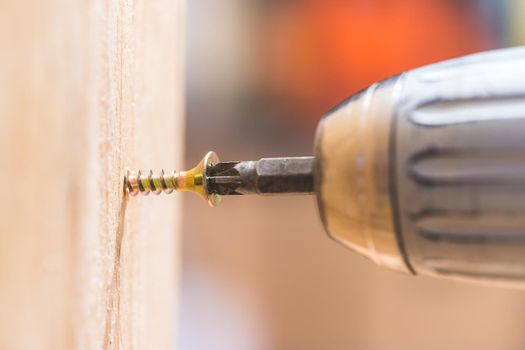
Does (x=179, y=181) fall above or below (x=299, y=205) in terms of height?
above

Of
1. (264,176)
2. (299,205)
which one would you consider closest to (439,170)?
(264,176)

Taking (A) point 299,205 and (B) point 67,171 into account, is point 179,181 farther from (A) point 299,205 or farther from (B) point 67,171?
(A) point 299,205

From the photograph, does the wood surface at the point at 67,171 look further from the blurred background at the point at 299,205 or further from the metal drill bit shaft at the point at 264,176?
the blurred background at the point at 299,205

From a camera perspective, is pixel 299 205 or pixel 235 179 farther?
pixel 299 205

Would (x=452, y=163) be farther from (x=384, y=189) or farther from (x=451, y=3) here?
(x=451, y=3)

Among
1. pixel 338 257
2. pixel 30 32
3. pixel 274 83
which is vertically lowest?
pixel 338 257

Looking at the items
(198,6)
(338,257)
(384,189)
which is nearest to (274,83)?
(198,6)
